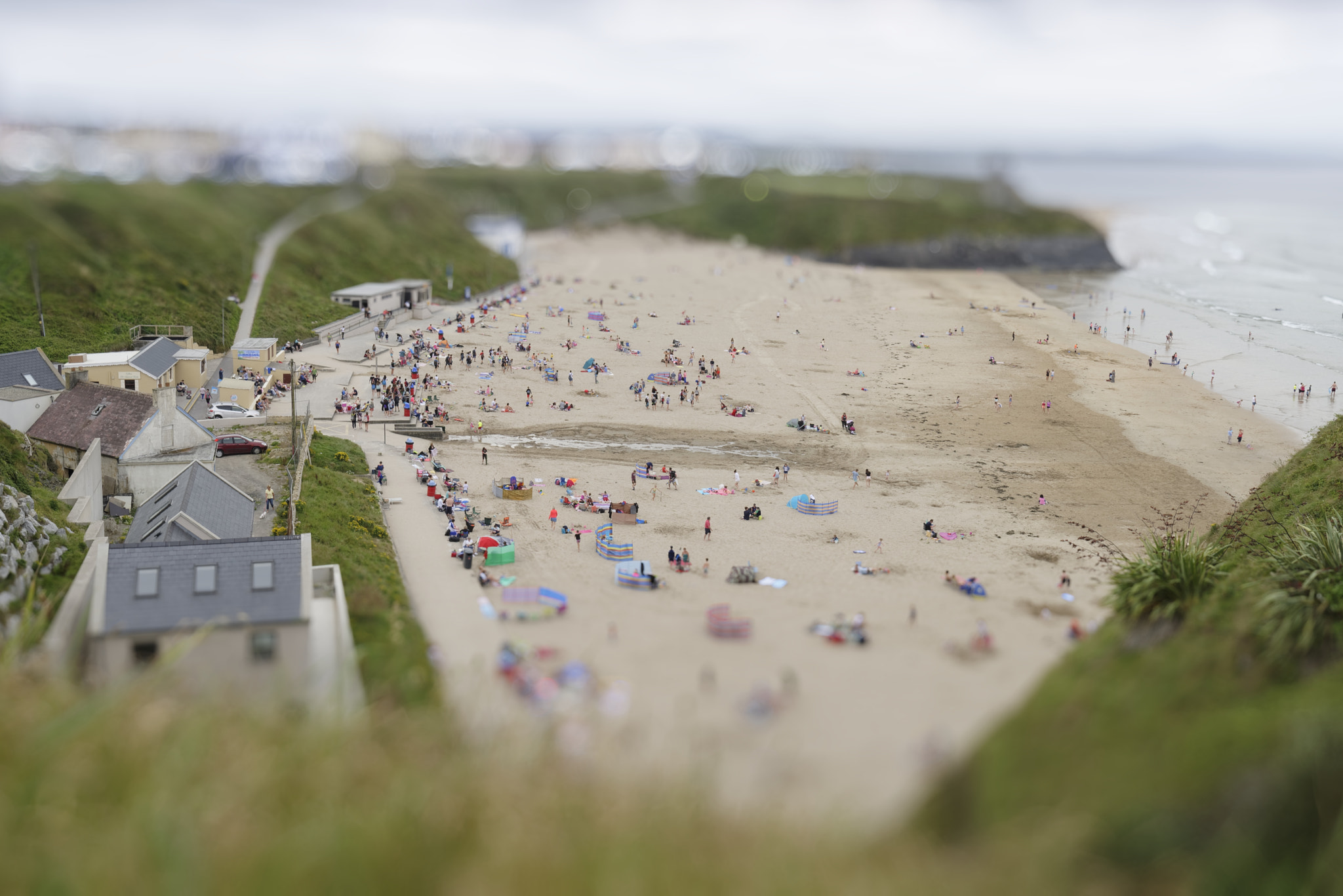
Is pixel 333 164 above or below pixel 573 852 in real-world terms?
above

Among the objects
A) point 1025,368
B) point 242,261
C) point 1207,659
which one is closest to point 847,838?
point 1207,659

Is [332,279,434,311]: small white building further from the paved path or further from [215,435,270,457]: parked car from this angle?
[215,435,270,457]: parked car

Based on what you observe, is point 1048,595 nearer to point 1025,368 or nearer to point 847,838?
point 847,838

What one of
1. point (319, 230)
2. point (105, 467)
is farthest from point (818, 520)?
point (319, 230)

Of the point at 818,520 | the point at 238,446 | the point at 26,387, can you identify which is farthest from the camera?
the point at 238,446

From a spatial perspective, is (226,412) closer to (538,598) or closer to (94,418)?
(94,418)

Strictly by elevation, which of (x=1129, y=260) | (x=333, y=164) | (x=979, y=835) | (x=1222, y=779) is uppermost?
(x=333, y=164)

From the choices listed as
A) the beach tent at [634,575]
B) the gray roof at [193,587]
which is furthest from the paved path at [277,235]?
the gray roof at [193,587]
